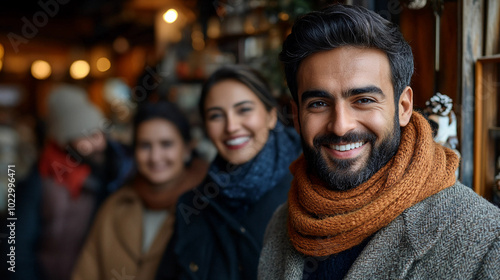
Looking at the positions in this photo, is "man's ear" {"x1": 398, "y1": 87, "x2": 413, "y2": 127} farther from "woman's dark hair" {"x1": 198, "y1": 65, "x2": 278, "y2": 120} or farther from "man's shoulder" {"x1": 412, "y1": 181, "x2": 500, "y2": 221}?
"woman's dark hair" {"x1": 198, "y1": 65, "x2": 278, "y2": 120}

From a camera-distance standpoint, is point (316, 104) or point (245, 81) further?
point (245, 81)

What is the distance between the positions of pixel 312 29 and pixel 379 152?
420mm

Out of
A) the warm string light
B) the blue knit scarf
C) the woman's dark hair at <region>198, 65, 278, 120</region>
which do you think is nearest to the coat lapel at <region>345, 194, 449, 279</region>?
the blue knit scarf

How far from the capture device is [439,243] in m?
1.04

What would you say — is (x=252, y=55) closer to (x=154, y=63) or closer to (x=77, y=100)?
(x=77, y=100)

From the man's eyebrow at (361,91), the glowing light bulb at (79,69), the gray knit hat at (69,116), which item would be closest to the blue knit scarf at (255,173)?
the man's eyebrow at (361,91)

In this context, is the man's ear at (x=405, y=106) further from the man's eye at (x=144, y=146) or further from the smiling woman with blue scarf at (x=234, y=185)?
the man's eye at (x=144, y=146)

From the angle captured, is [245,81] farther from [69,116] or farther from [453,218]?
[69,116]

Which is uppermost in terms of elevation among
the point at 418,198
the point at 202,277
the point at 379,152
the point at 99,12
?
the point at 99,12

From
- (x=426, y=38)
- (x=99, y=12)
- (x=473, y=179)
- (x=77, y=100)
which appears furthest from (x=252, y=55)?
(x=99, y=12)

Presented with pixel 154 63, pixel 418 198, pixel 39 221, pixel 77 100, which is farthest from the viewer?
pixel 154 63

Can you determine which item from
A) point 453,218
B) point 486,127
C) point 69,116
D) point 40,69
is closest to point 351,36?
Answer: point 453,218

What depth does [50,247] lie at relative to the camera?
2654mm

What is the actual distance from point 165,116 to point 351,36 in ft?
6.04
